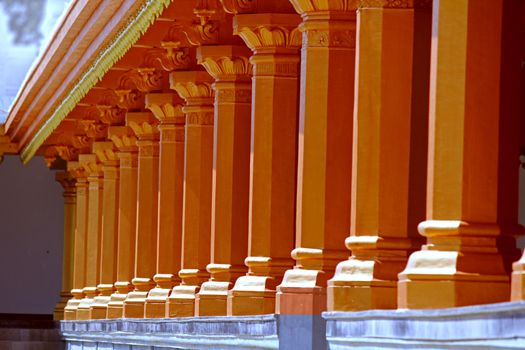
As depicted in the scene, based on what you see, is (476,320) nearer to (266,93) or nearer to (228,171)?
(266,93)

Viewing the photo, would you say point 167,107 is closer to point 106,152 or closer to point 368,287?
point 106,152

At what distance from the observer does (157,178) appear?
25594 mm

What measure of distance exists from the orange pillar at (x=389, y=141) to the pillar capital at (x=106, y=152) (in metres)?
→ 17.9

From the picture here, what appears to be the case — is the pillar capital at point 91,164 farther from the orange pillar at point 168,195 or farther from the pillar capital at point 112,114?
the orange pillar at point 168,195

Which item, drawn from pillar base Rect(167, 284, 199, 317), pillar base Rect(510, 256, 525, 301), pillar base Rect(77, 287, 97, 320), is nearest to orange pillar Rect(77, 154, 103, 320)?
pillar base Rect(77, 287, 97, 320)

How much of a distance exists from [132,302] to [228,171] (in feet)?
24.1

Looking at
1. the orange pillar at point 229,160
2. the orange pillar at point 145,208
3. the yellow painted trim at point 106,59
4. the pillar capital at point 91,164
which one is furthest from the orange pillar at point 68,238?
the orange pillar at point 229,160

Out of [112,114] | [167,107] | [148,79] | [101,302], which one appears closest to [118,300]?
[101,302]

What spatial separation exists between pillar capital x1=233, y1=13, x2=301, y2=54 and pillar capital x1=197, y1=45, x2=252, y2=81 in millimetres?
2190

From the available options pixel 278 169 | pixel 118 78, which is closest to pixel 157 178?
pixel 118 78

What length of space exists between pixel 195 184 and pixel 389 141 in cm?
926

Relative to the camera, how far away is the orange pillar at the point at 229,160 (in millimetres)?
18375

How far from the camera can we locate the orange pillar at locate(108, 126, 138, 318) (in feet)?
91.3

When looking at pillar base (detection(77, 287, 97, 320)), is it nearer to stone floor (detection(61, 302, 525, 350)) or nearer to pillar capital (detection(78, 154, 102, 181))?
pillar capital (detection(78, 154, 102, 181))
